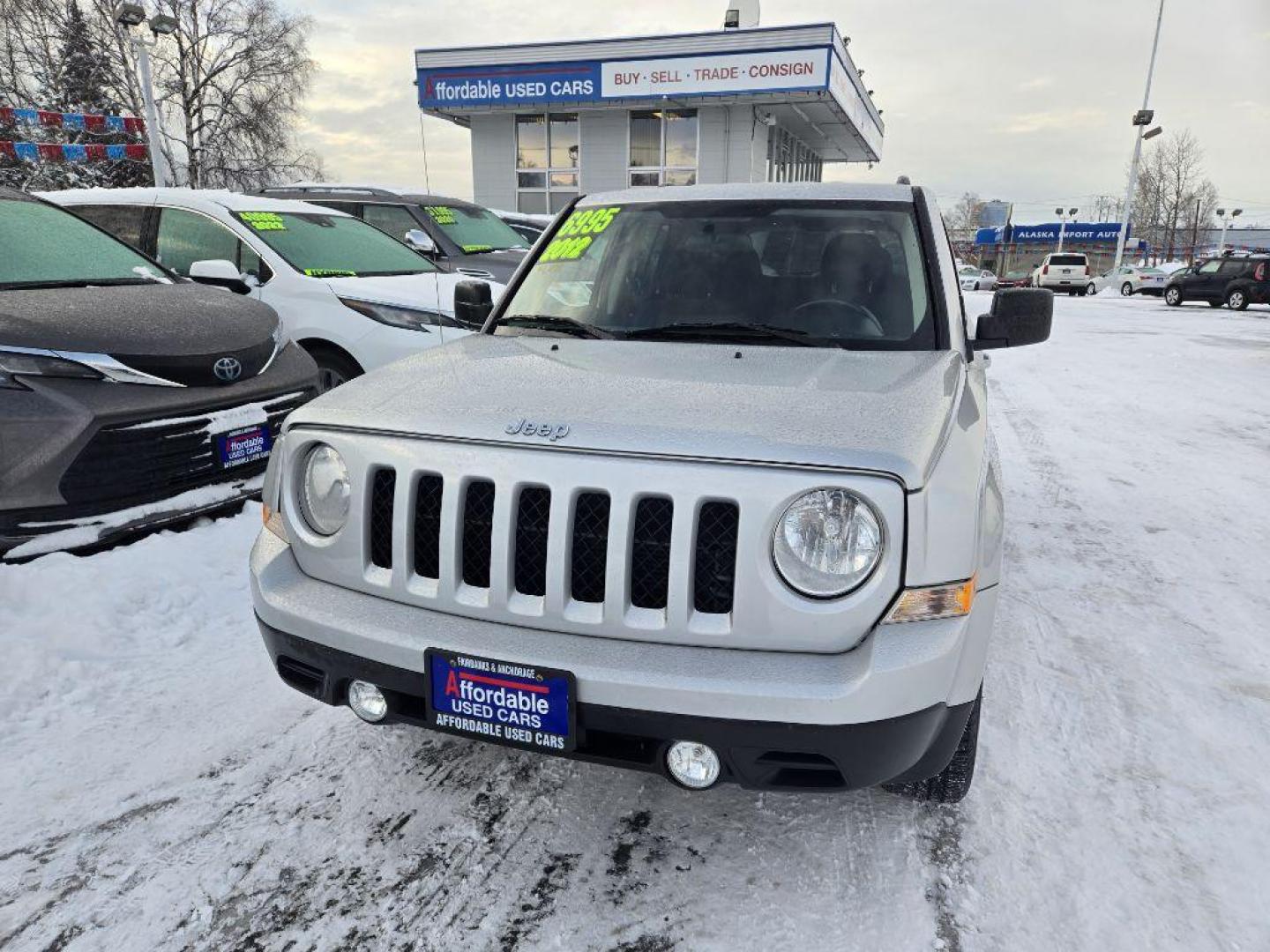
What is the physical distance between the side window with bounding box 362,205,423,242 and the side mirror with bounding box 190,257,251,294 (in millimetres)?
4900

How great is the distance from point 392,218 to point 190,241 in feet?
13.5

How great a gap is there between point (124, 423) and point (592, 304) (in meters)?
2.07

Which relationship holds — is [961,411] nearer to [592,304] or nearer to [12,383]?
[592,304]

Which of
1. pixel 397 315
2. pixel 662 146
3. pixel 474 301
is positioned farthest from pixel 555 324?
pixel 662 146

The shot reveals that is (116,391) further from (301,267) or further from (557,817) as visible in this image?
(301,267)

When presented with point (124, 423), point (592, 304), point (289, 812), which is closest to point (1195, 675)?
point (592, 304)

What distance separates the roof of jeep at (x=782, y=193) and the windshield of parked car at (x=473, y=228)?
678 centimetres

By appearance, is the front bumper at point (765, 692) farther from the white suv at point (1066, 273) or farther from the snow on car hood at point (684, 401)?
the white suv at point (1066, 273)

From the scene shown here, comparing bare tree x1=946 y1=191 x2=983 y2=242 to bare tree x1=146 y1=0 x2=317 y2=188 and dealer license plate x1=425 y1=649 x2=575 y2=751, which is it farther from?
dealer license plate x1=425 y1=649 x2=575 y2=751

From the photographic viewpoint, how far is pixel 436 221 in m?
10.0

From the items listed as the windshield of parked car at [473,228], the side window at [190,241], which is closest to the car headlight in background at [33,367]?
the side window at [190,241]

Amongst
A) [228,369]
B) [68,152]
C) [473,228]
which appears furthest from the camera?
[68,152]

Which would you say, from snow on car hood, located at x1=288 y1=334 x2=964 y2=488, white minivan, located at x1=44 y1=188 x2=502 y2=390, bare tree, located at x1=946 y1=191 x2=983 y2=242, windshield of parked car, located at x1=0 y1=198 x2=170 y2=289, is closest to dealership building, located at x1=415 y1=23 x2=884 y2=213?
white minivan, located at x1=44 y1=188 x2=502 y2=390

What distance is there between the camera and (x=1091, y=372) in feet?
34.5
